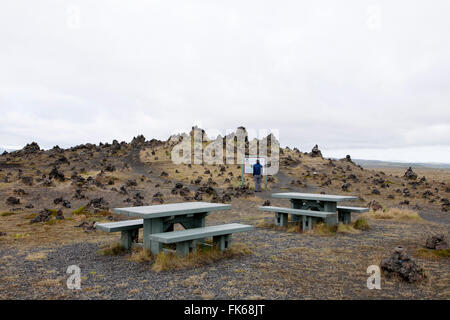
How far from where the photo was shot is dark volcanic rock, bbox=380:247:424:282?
17.5ft

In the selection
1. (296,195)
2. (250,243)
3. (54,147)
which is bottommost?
(250,243)

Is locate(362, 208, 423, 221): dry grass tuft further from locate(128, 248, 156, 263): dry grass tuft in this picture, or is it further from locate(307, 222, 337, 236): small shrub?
locate(128, 248, 156, 263): dry grass tuft

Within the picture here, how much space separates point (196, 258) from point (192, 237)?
15.9 inches

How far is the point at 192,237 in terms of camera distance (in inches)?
250

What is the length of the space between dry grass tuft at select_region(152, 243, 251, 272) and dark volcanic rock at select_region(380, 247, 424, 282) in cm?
269

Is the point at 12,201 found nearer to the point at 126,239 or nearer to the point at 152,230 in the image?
the point at 126,239

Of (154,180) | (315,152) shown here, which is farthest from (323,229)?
(315,152)

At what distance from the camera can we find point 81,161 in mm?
35812

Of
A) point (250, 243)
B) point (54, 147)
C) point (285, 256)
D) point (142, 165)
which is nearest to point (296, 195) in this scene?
point (250, 243)

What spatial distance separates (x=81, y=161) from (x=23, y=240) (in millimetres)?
29137

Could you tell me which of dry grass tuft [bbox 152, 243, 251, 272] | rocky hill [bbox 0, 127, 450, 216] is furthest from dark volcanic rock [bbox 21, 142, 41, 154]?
dry grass tuft [bbox 152, 243, 251, 272]

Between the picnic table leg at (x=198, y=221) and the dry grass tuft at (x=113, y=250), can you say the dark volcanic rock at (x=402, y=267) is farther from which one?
the dry grass tuft at (x=113, y=250)
